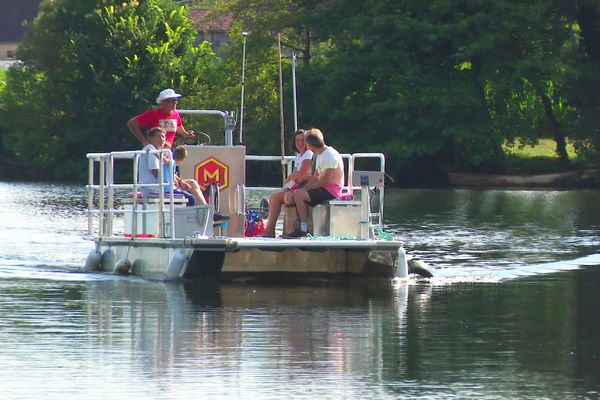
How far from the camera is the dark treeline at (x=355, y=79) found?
59688 millimetres

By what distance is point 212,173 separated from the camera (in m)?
18.9

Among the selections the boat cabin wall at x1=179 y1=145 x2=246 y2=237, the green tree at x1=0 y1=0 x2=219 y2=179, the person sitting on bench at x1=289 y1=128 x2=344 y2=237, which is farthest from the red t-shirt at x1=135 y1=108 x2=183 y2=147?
the green tree at x1=0 y1=0 x2=219 y2=179

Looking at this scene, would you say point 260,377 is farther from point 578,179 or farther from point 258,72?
point 258,72

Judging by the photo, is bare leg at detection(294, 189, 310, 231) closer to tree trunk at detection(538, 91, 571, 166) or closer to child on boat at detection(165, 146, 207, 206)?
child on boat at detection(165, 146, 207, 206)

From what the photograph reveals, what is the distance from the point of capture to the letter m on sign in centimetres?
1883

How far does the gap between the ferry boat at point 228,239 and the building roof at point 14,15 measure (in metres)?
108

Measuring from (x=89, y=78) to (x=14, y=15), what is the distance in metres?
58.1

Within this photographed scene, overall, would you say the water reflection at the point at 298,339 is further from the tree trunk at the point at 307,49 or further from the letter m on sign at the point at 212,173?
the tree trunk at the point at 307,49

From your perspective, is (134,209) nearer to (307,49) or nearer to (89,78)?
(307,49)

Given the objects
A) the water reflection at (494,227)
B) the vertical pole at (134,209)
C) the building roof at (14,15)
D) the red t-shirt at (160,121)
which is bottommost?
the water reflection at (494,227)

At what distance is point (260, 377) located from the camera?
11.0 meters

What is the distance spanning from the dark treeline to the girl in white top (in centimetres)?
4012

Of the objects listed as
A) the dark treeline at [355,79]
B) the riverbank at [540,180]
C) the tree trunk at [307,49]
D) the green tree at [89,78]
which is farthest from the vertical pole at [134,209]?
the green tree at [89,78]

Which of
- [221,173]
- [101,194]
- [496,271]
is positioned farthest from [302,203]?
[496,271]
